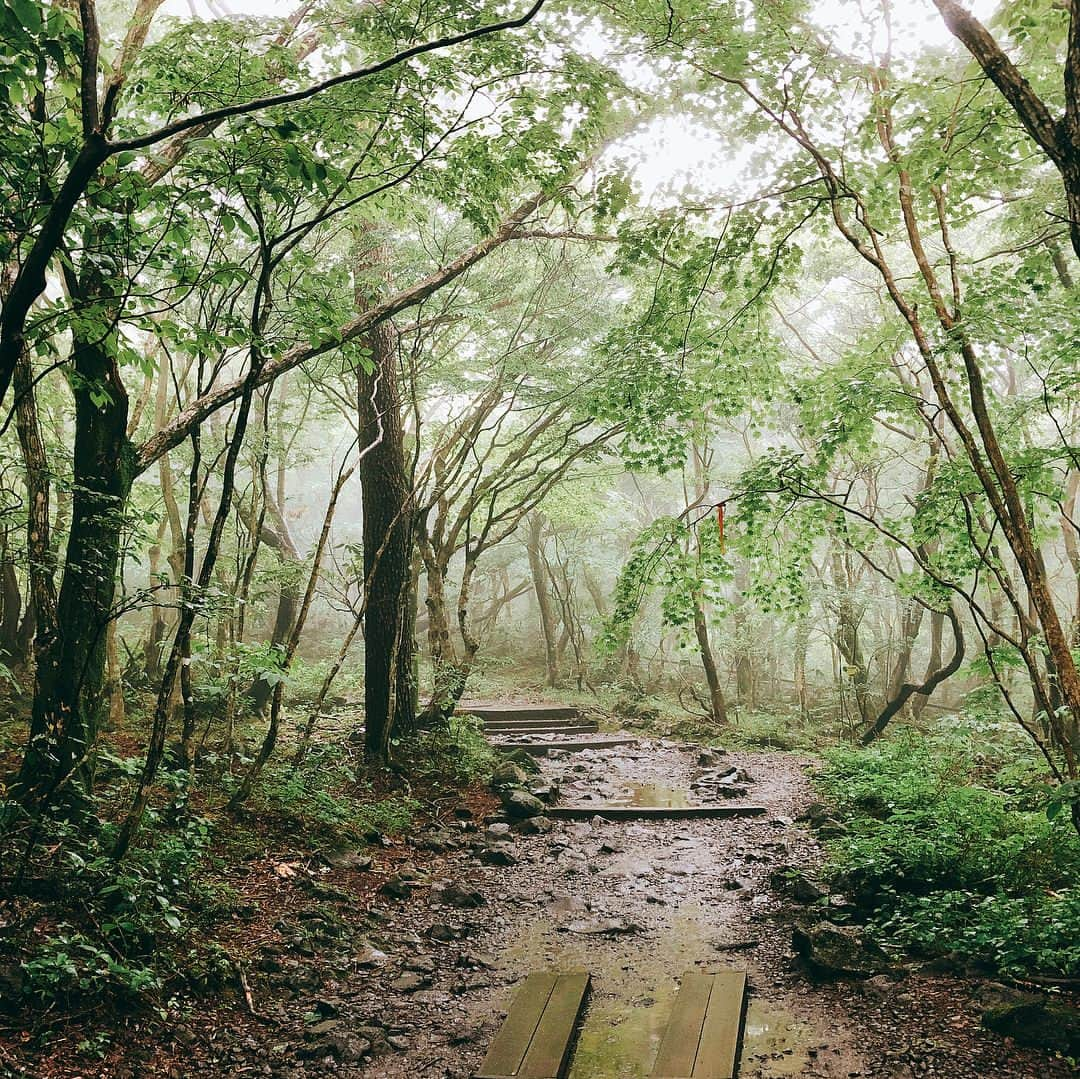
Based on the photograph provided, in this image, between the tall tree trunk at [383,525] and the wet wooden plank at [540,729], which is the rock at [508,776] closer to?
the tall tree trunk at [383,525]

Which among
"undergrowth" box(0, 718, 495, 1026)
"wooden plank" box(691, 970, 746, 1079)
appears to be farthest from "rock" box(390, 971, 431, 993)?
"wooden plank" box(691, 970, 746, 1079)

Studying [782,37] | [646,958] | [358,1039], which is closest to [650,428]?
[782,37]

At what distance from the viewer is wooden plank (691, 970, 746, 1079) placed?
373cm

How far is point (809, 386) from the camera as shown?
20.4 feet

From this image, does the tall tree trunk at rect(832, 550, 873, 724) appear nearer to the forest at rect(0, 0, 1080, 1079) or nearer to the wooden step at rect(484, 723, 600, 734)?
the forest at rect(0, 0, 1080, 1079)

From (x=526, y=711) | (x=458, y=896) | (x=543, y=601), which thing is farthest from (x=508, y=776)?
(x=543, y=601)

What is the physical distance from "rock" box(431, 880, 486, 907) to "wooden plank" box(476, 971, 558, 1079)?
1.44 m

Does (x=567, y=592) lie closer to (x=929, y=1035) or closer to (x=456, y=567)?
(x=456, y=567)

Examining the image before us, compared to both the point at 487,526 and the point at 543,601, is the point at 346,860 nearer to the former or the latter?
the point at 487,526

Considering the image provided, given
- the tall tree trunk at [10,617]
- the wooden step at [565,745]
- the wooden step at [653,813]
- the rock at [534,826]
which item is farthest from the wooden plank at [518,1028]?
the tall tree trunk at [10,617]

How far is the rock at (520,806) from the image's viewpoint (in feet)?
28.8

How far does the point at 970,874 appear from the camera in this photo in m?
5.37

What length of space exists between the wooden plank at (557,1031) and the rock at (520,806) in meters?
3.88

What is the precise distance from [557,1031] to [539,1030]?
0.11 meters
